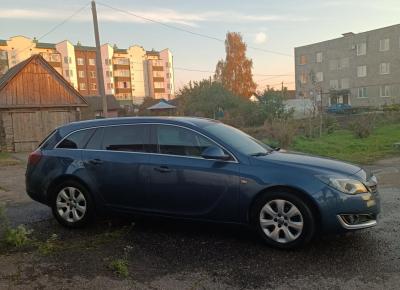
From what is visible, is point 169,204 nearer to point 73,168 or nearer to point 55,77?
point 73,168

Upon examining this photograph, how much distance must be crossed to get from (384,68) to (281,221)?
188ft

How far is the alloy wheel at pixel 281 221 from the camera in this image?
15.2 ft

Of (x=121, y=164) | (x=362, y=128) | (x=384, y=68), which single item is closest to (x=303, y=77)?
(x=384, y=68)

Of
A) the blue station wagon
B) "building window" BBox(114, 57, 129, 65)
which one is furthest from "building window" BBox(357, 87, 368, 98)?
"building window" BBox(114, 57, 129, 65)

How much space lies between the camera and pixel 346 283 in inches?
149

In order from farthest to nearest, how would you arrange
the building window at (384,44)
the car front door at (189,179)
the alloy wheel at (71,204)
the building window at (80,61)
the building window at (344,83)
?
the building window at (80,61)
the building window at (344,83)
the building window at (384,44)
the alloy wheel at (71,204)
the car front door at (189,179)

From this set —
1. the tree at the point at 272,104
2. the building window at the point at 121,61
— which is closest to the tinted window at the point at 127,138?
the tree at the point at 272,104

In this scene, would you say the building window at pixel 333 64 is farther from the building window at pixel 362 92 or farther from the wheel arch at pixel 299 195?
the wheel arch at pixel 299 195

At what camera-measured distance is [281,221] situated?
4.70m

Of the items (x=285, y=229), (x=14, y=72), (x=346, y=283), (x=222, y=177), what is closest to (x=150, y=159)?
(x=222, y=177)

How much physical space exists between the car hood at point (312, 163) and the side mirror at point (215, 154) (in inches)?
14.7

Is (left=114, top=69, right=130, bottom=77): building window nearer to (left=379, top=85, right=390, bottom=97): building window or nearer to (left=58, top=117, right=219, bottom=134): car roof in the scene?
(left=379, top=85, right=390, bottom=97): building window

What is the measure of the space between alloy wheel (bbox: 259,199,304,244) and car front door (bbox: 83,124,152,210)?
5.24ft

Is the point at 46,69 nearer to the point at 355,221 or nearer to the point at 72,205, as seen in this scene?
the point at 72,205
